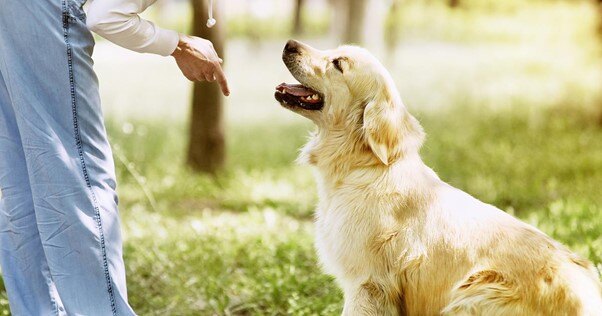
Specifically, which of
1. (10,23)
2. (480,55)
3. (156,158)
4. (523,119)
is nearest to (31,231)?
(10,23)

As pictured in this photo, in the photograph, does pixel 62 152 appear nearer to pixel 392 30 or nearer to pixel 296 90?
pixel 296 90

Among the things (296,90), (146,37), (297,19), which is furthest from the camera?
(297,19)

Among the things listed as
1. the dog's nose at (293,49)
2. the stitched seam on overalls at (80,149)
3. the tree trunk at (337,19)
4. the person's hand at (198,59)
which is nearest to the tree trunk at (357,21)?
the tree trunk at (337,19)

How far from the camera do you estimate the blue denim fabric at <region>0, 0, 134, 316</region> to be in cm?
336

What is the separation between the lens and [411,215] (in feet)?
12.6

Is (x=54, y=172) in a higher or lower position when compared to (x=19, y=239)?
higher

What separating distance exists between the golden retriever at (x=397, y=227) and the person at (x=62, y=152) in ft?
2.02

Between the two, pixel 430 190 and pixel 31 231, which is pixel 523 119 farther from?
pixel 31 231

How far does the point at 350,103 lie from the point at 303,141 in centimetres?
744

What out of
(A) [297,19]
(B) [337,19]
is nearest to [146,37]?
(B) [337,19]

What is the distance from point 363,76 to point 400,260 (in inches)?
33.6

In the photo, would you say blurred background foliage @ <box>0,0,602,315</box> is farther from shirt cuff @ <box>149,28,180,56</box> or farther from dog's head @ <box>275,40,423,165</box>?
shirt cuff @ <box>149,28,180,56</box>

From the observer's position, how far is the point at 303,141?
11492 mm

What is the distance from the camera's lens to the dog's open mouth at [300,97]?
411cm
